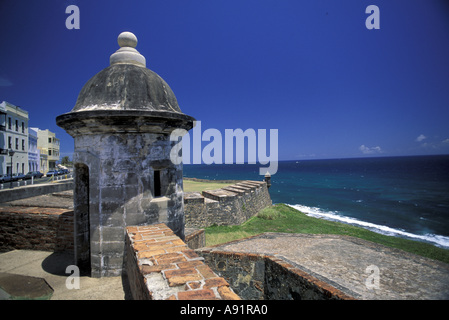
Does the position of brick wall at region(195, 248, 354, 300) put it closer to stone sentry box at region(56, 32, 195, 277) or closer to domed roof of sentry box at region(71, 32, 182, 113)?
stone sentry box at region(56, 32, 195, 277)

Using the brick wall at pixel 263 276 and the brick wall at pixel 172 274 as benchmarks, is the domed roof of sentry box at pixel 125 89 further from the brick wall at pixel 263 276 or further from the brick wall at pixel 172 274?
the brick wall at pixel 263 276

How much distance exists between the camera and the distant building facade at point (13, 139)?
27.8 m

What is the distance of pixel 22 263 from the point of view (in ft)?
14.9

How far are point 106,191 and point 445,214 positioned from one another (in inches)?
1472

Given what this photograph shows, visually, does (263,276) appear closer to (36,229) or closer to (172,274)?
(172,274)

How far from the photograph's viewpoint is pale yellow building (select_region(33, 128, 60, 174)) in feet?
146

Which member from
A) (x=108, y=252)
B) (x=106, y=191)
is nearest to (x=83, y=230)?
(x=108, y=252)

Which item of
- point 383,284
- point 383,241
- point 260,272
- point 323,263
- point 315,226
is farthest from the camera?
point 315,226

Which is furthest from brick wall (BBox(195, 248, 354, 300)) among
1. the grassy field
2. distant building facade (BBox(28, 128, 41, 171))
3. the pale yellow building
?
the pale yellow building

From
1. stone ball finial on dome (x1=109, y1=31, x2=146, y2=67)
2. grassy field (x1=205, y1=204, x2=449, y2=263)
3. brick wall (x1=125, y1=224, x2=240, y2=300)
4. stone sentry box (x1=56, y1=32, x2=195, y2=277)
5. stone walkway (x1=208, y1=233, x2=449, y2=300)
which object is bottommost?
grassy field (x1=205, y1=204, x2=449, y2=263)

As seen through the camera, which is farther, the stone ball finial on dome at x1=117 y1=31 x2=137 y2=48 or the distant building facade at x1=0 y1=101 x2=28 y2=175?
the distant building facade at x1=0 y1=101 x2=28 y2=175

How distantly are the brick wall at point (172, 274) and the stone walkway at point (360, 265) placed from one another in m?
3.94

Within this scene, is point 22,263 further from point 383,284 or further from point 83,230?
point 383,284

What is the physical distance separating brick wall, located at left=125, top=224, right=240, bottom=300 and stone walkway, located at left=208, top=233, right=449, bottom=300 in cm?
394
